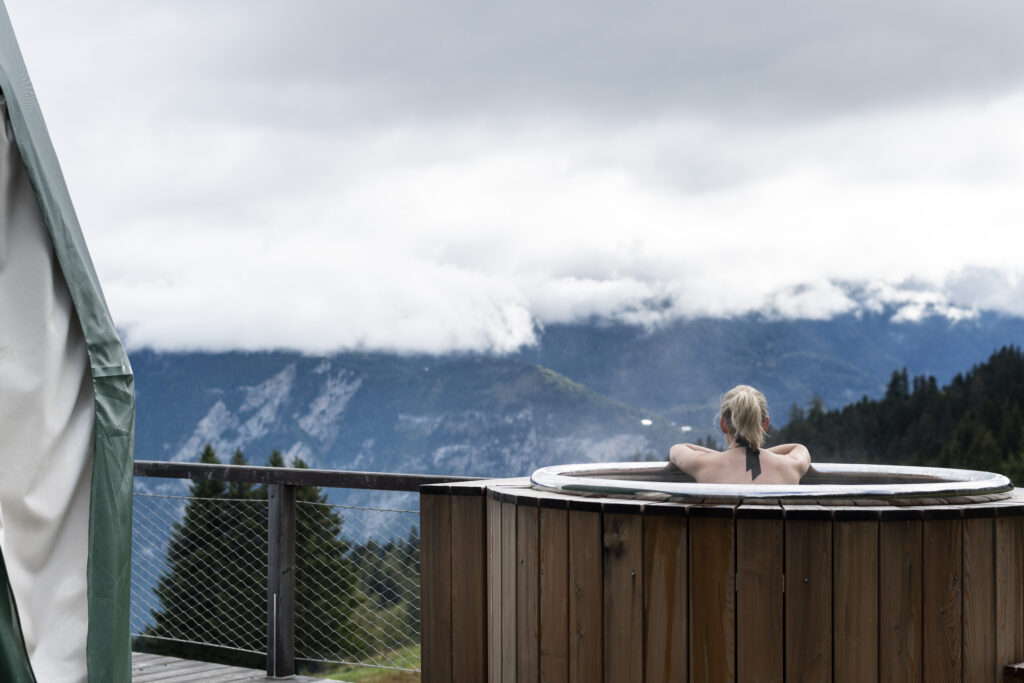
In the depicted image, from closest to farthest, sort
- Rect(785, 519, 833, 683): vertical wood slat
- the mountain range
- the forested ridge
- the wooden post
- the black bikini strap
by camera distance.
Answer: Rect(785, 519, 833, 683): vertical wood slat < the black bikini strap < the wooden post < the forested ridge < the mountain range

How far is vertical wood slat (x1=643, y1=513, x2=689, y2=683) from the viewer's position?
6.79ft

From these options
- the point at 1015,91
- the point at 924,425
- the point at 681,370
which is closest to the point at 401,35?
the point at 681,370

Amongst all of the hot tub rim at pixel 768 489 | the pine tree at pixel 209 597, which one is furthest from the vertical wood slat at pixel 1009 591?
the pine tree at pixel 209 597

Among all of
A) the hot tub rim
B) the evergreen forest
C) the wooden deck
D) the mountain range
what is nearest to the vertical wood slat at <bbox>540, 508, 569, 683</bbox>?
the hot tub rim

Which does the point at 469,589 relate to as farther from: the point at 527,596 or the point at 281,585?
the point at 281,585

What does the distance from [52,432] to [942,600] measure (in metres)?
1.96

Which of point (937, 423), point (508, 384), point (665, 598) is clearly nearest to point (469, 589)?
point (665, 598)

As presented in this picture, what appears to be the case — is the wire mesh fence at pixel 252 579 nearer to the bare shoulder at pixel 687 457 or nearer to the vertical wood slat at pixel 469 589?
the vertical wood slat at pixel 469 589

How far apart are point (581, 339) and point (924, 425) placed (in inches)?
2902

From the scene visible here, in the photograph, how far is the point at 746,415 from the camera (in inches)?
104

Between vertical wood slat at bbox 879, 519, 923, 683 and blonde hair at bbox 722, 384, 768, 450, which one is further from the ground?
blonde hair at bbox 722, 384, 768, 450

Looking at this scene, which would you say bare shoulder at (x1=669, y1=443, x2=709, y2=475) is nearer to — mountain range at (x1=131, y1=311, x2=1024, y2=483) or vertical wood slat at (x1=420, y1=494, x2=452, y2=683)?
vertical wood slat at (x1=420, y1=494, x2=452, y2=683)

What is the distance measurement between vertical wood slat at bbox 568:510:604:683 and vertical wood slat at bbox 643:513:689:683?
120 millimetres

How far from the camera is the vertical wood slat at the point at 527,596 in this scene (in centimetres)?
230
